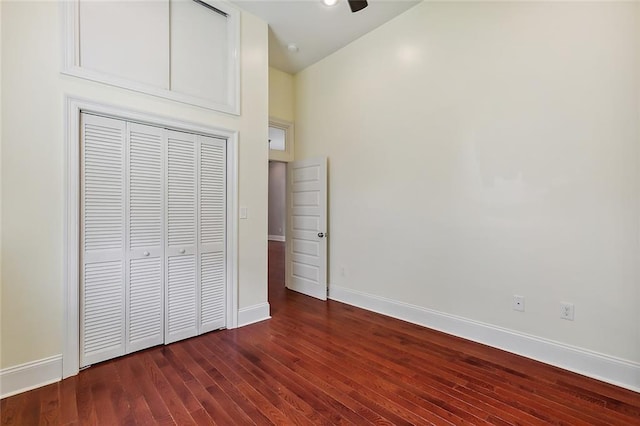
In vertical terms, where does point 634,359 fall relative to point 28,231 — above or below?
below

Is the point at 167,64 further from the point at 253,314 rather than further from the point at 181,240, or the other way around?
the point at 253,314

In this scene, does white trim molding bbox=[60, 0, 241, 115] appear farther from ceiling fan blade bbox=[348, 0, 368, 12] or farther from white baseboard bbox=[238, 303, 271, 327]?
white baseboard bbox=[238, 303, 271, 327]

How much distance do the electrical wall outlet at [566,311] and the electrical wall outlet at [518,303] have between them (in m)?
0.26

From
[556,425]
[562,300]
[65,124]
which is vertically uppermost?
[65,124]

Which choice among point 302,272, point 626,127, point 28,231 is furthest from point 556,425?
point 28,231

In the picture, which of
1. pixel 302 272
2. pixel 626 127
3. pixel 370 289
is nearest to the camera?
pixel 626 127

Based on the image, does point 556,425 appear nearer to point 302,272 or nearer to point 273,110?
point 302,272

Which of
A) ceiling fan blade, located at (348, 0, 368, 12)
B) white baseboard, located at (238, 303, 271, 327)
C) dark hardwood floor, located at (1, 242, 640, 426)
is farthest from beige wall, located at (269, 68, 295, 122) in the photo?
dark hardwood floor, located at (1, 242, 640, 426)

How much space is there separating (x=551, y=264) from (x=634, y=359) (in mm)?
754

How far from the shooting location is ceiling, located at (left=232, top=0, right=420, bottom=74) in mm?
3119

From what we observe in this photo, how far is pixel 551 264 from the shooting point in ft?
7.79

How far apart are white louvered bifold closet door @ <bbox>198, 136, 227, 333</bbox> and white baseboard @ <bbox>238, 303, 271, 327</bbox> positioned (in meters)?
0.18

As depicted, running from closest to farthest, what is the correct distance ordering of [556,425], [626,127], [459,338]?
1. [556,425]
2. [626,127]
3. [459,338]

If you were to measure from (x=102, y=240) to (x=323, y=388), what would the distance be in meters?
2.05
